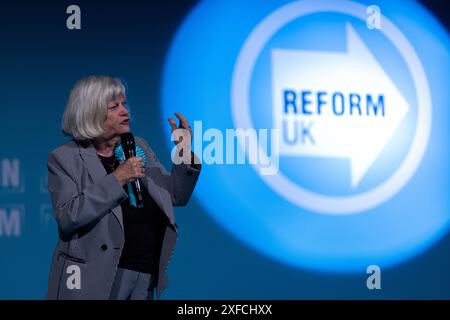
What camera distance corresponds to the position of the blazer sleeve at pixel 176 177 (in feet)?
7.91

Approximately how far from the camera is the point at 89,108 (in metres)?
2.24

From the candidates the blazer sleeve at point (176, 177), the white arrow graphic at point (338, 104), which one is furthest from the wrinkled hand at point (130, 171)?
the white arrow graphic at point (338, 104)

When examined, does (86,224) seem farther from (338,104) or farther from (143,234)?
(338,104)

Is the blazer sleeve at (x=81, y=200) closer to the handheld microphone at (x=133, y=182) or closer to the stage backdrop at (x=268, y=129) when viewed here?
the handheld microphone at (x=133, y=182)

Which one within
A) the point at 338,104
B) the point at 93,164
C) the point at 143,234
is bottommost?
the point at 143,234

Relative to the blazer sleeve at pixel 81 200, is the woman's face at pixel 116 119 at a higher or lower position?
higher

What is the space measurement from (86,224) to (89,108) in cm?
36

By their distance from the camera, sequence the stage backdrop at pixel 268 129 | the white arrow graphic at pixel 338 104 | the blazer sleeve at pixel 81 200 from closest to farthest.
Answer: the blazer sleeve at pixel 81 200 < the stage backdrop at pixel 268 129 < the white arrow graphic at pixel 338 104

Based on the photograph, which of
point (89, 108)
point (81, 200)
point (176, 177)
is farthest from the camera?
point (176, 177)

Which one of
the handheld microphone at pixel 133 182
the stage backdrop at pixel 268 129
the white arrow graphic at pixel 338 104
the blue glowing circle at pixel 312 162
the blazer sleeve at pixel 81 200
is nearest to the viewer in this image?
the blazer sleeve at pixel 81 200

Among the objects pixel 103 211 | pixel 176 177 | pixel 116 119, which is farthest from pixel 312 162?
pixel 103 211

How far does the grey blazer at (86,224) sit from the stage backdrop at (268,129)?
3.90ft

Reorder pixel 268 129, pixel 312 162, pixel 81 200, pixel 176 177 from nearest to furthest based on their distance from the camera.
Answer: pixel 81 200 → pixel 176 177 → pixel 268 129 → pixel 312 162
